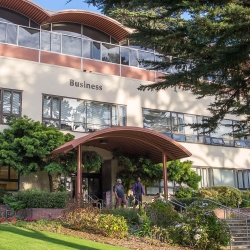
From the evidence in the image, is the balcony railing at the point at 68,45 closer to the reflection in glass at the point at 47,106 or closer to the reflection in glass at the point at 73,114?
the reflection in glass at the point at 47,106

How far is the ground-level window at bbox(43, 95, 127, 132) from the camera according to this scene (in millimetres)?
22641

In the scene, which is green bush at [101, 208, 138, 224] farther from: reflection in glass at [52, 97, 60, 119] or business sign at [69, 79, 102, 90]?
business sign at [69, 79, 102, 90]

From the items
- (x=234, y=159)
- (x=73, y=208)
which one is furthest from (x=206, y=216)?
(x=234, y=159)

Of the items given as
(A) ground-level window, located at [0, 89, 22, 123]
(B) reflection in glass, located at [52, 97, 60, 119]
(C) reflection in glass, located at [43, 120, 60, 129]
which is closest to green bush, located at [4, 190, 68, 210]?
(A) ground-level window, located at [0, 89, 22, 123]

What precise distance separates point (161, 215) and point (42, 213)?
4.68m

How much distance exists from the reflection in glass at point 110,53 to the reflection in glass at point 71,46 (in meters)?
1.56

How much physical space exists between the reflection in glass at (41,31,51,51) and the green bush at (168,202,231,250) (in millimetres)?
13595

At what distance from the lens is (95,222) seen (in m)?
14.5

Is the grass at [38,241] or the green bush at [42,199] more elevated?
the green bush at [42,199]

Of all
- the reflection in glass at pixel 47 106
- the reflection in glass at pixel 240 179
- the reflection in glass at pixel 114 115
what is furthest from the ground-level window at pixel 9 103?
the reflection in glass at pixel 240 179

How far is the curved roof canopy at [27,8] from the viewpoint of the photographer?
2402cm

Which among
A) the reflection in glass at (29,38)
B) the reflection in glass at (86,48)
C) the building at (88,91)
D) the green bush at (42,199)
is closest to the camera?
the green bush at (42,199)

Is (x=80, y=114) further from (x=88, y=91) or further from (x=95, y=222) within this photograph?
(x=95, y=222)

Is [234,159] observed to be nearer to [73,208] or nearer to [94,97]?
[94,97]
